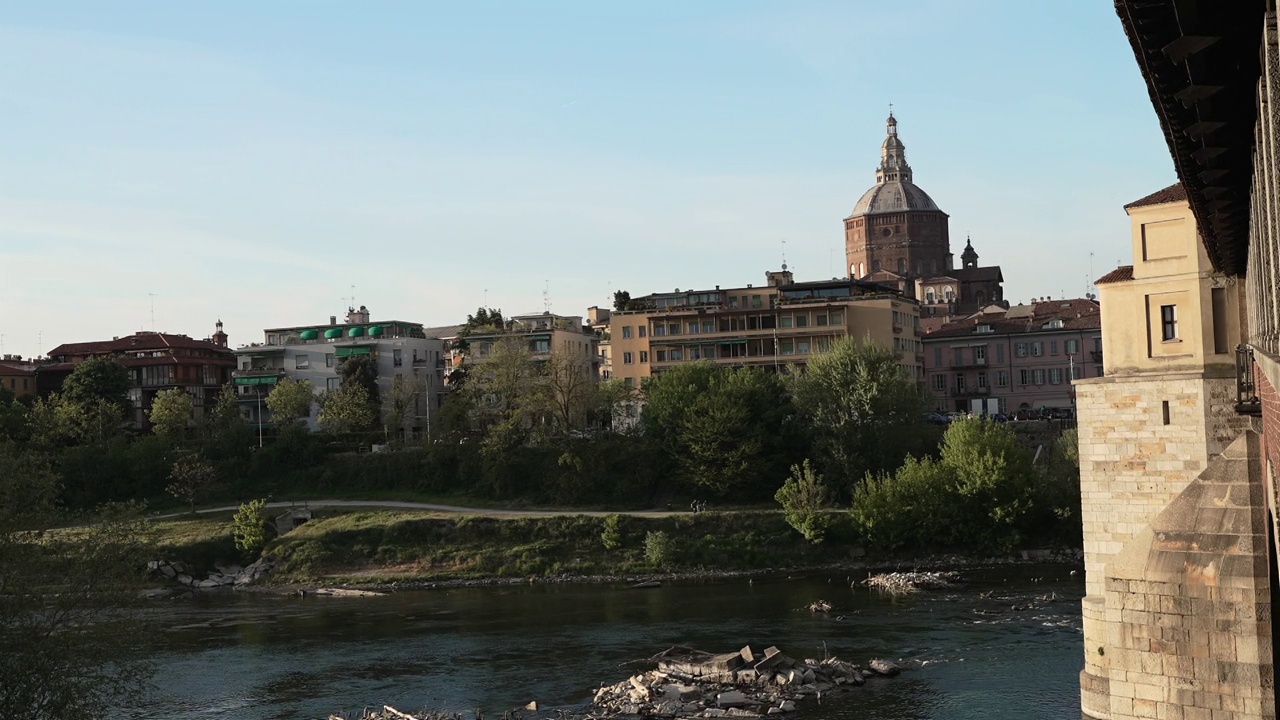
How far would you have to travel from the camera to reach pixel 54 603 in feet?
83.6

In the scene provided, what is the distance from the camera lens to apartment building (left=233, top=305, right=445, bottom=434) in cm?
8944

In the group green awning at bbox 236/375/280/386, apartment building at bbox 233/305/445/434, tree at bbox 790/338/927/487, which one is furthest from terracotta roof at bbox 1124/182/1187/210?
green awning at bbox 236/375/280/386

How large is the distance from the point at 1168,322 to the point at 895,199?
116975 millimetres

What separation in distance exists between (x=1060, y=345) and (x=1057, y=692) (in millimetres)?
62359

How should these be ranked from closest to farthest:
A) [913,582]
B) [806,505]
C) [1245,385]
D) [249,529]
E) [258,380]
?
[1245,385], [913,582], [806,505], [249,529], [258,380]

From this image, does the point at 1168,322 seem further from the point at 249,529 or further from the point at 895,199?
the point at 895,199

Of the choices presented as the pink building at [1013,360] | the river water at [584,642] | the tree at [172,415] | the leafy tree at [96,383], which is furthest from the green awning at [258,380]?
the pink building at [1013,360]

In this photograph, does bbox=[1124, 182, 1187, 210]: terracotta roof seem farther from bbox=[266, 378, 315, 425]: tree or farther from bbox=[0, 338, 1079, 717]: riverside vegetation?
bbox=[266, 378, 315, 425]: tree

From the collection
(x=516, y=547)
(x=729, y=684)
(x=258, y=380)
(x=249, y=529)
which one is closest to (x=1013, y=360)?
(x=516, y=547)

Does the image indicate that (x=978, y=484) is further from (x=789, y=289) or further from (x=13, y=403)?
(x=13, y=403)

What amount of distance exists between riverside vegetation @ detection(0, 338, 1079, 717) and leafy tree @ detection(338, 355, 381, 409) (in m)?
0.22

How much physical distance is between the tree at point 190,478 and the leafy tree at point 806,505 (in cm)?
3137

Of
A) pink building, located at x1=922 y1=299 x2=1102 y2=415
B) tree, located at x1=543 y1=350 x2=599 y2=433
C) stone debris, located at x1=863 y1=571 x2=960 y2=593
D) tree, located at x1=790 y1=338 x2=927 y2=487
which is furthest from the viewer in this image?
pink building, located at x1=922 y1=299 x2=1102 y2=415

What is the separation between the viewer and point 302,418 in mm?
85250
